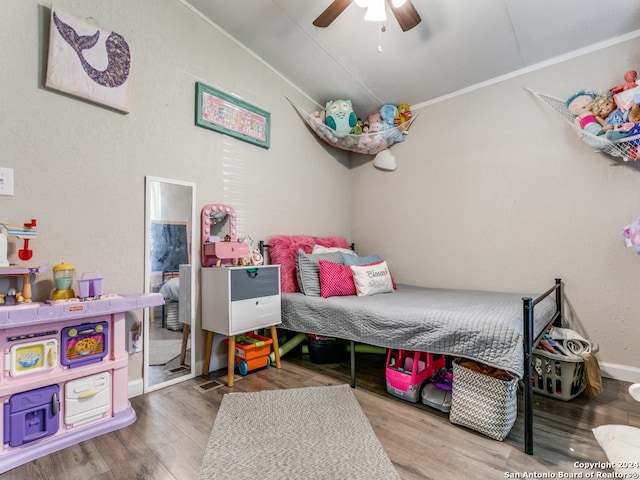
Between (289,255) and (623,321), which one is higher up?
(289,255)

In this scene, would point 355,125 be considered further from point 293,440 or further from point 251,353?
point 293,440

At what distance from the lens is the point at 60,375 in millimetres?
1587

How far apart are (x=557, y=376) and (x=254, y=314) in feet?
6.66

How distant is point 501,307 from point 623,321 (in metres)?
1.12

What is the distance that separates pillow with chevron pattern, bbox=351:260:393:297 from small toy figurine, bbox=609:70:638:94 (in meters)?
2.08

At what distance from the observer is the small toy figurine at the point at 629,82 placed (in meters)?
2.15

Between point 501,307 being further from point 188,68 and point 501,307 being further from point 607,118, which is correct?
point 188,68

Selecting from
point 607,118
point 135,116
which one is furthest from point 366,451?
point 607,118

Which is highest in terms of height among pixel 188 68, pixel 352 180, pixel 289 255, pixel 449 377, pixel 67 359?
pixel 188 68

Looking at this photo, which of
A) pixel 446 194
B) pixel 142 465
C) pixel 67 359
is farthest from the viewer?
pixel 446 194

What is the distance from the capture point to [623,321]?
233 centimetres

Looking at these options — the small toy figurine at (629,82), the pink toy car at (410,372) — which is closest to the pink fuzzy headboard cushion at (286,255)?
the pink toy car at (410,372)

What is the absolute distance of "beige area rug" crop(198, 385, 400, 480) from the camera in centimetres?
136

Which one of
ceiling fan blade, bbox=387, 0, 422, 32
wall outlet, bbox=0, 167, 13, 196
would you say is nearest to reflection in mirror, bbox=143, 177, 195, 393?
wall outlet, bbox=0, 167, 13, 196
